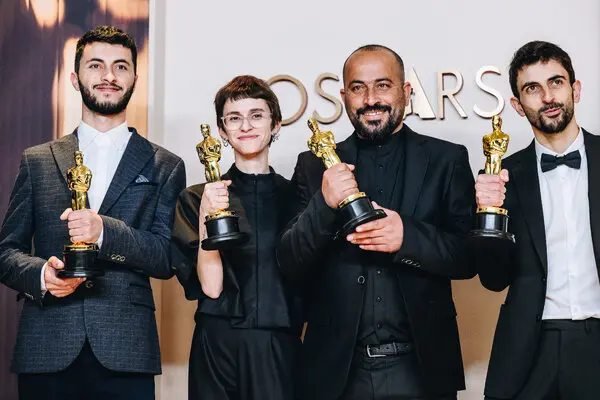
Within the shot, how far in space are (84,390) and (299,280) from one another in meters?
0.84

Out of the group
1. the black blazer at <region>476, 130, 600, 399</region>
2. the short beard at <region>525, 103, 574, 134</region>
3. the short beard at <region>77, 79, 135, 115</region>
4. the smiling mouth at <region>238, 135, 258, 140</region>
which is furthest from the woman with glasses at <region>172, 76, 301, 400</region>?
the short beard at <region>525, 103, 574, 134</region>

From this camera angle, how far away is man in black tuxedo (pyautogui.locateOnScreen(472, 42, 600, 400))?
2.78m

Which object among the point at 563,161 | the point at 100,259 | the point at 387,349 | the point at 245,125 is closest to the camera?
the point at 387,349

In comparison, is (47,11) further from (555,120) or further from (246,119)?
(555,120)

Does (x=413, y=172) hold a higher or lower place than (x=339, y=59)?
lower

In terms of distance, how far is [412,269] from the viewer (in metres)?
2.83

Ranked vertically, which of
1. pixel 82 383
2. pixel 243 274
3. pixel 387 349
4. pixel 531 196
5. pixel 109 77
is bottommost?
pixel 82 383

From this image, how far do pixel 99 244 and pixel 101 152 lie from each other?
1.51 ft

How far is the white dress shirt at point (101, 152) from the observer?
321 cm

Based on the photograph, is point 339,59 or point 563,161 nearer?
point 563,161

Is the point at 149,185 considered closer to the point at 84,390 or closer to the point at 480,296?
the point at 84,390

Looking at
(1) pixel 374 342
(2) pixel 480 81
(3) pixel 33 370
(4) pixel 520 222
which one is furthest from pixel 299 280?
(2) pixel 480 81

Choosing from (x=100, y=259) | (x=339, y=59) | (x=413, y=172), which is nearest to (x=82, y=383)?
(x=100, y=259)

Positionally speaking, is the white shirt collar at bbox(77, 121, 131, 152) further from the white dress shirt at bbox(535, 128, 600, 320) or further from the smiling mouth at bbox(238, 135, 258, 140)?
the white dress shirt at bbox(535, 128, 600, 320)
